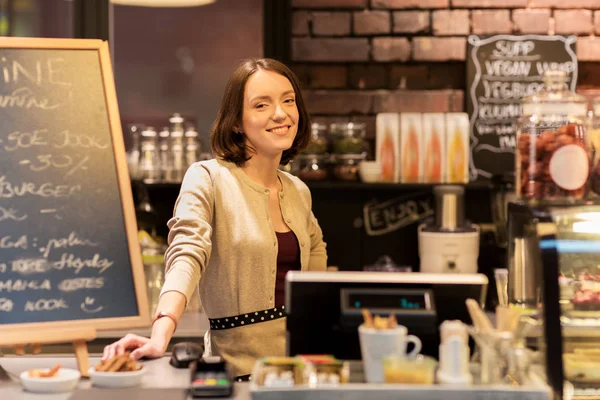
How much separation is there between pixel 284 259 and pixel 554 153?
0.87 meters

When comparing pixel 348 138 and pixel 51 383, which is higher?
pixel 348 138

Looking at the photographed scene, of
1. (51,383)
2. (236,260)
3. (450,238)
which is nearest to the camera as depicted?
(51,383)

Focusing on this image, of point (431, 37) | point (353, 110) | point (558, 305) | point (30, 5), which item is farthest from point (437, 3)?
point (558, 305)

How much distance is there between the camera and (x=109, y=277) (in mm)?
2188

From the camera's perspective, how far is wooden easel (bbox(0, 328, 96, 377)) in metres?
A: 2.06

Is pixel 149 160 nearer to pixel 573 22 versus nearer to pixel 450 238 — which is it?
pixel 450 238

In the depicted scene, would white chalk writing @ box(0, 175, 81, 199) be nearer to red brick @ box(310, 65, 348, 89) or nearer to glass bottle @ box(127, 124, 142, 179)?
glass bottle @ box(127, 124, 142, 179)

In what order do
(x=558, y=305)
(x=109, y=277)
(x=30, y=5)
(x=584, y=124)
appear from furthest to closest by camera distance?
(x=30, y=5) < (x=584, y=124) < (x=109, y=277) < (x=558, y=305)

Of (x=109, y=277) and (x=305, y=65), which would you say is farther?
(x=305, y=65)

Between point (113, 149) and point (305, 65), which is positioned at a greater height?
point (305, 65)

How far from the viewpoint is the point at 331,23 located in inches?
173

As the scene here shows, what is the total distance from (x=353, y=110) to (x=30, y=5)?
5.98ft

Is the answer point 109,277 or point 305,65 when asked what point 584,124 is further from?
point 305,65

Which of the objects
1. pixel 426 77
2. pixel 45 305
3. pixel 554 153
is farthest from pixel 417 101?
pixel 45 305
